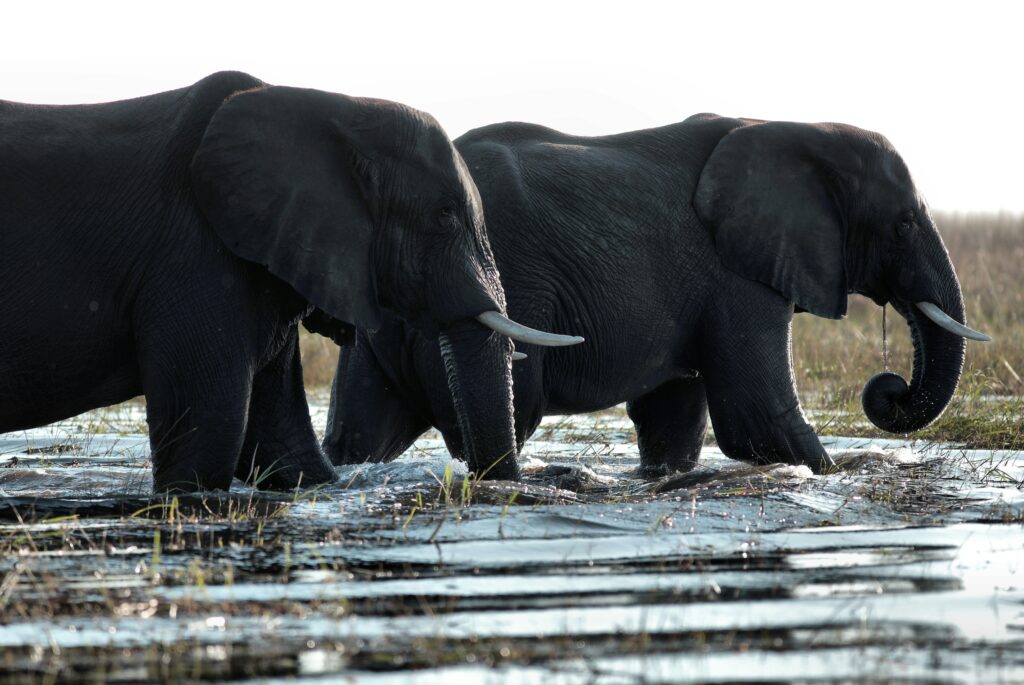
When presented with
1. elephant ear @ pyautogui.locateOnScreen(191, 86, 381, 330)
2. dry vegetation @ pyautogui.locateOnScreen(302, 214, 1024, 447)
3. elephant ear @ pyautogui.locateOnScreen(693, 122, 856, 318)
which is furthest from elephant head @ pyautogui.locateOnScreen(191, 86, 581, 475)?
dry vegetation @ pyautogui.locateOnScreen(302, 214, 1024, 447)

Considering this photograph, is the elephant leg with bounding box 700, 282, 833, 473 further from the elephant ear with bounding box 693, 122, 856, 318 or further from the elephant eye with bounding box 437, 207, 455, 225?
the elephant eye with bounding box 437, 207, 455, 225

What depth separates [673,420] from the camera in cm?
852

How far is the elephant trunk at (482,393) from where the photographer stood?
648 cm

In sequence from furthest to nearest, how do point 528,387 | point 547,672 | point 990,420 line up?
point 990,420, point 528,387, point 547,672

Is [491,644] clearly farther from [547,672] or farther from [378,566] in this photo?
[378,566]

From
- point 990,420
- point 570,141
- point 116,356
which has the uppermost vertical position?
point 570,141

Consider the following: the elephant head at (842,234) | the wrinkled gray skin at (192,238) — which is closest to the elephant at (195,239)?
the wrinkled gray skin at (192,238)

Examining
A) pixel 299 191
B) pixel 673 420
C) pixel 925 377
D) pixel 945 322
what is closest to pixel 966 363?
pixel 925 377

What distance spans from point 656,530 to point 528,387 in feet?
6.52

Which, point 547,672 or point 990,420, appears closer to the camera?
point 547,672

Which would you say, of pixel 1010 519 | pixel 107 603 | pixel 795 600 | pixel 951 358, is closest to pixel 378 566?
pixel 107 603

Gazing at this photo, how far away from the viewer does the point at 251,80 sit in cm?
635

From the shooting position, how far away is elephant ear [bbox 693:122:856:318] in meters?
7.84

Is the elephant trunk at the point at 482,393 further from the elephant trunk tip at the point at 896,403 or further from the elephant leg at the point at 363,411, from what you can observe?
the elephant trunk tip at the point at 896,403
